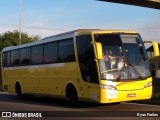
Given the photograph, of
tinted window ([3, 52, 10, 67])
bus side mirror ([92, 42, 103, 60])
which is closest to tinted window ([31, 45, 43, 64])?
tinted window ([3, 52, 10, 67])

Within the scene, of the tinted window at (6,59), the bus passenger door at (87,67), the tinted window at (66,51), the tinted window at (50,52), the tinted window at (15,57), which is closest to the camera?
the bus passenger door at (87,67)

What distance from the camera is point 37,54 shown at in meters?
21.4

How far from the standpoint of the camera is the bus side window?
1617 centimetres

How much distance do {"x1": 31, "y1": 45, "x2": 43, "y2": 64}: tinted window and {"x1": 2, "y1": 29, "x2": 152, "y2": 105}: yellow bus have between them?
3.09 feet

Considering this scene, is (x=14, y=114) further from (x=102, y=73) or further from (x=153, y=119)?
(x=102, y=73)

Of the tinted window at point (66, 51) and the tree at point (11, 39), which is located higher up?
the tree at point (11, 39)

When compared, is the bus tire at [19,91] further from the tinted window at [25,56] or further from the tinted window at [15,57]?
the tinted window at [25,56]

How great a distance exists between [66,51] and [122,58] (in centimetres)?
289

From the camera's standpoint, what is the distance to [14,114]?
1162 centimetres

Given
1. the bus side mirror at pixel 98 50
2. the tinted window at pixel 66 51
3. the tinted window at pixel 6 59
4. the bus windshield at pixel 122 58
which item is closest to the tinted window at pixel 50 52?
the tinted window at pixel 66 51

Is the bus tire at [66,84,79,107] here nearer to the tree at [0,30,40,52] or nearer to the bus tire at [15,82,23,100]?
the bus tire at [15,82,23,100]

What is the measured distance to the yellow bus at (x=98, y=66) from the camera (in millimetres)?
15836

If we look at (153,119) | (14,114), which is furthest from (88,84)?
(14,114)

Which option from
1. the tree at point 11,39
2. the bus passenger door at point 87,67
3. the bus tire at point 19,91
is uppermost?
the tree at point 11,39
